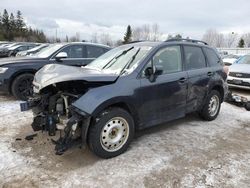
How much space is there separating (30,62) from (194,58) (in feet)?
14.3

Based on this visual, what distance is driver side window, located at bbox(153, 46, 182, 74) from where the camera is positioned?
434cm

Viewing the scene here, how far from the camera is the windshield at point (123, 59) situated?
4.12 metres

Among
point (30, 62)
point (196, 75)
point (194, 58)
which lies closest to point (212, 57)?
point (194, 58)

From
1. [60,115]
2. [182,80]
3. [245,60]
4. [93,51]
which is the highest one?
[93,51]

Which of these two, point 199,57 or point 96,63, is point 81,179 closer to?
point 96,63

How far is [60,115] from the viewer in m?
3.74

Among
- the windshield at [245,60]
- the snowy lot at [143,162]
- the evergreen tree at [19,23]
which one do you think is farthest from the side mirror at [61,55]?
the evergreen tree at [19,23]

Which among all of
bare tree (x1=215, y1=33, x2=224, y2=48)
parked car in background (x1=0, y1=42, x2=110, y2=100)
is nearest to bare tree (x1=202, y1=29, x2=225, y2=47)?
bare tree (x1=215, y1=33, x2=224, y2=48)

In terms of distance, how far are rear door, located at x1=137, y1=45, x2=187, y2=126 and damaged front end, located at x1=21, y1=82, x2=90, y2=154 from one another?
3.36 ft

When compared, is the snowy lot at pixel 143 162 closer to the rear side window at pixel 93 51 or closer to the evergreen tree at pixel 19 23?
the rear side window at pixel 93 51

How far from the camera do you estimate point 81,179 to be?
321 cm

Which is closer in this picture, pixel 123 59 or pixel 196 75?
pixel 123 59

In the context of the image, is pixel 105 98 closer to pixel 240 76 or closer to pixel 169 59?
pixel 169 59

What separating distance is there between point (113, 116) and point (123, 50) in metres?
1.55
